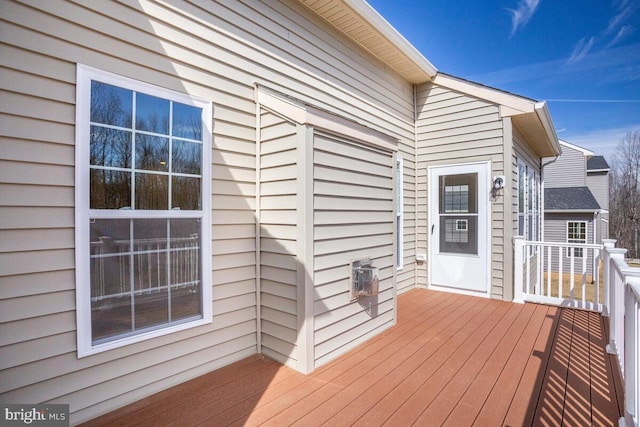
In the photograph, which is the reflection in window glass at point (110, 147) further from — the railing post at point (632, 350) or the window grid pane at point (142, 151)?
the railing post at point (632, 350)

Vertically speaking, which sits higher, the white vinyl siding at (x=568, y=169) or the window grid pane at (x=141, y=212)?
the white vinyl siding at (x=568, y=169)

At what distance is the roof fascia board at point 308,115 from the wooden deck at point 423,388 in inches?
81.5

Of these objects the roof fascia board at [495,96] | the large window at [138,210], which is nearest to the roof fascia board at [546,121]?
the roof fascia board at [495,96]

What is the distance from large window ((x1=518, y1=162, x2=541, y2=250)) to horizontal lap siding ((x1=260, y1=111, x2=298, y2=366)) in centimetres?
469

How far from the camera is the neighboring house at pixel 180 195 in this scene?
1.85m

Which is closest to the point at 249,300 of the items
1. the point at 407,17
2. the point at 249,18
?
the point at 249,18

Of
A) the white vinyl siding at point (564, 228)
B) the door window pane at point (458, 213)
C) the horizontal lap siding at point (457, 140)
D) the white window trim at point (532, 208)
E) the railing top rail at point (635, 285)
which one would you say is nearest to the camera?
the railing top rail at point (635, 285)

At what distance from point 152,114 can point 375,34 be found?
10.6 feet

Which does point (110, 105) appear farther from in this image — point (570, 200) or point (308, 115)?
point (570, 200)

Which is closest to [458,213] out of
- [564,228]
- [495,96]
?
[495,96]

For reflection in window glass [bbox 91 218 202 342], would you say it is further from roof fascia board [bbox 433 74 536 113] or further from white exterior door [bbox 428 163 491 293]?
roof fascia board [bbox 433 74 536 113]

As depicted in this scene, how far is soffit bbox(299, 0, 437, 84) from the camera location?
3700mm

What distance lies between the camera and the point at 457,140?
5305 mm

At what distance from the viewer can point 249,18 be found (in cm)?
300
